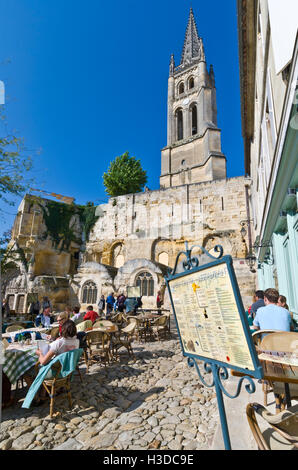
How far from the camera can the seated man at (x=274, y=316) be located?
3635mm

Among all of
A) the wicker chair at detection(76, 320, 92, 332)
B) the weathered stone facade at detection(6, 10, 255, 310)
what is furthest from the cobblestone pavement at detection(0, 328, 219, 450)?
the weathered stone facade at detection(6, 10, 255, 310)

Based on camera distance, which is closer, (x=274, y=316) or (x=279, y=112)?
(x=274, y=316)

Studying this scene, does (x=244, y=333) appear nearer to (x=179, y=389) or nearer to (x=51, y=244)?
(x=179, y=389)

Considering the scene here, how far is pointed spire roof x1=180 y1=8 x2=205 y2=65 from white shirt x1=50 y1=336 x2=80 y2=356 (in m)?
46.2

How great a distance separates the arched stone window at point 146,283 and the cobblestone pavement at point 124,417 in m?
12.2

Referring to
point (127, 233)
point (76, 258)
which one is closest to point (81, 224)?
point (76, 258)

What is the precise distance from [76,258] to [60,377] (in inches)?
959

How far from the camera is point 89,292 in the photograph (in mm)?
19109

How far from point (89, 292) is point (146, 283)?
4.96m

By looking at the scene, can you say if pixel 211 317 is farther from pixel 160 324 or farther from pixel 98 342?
pixel 160 324

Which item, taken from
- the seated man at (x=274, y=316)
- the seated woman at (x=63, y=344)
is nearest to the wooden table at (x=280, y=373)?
the seated man at (x=274, y=316)

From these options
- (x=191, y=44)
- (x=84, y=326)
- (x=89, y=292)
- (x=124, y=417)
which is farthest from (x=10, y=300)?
(x=191, y=44)

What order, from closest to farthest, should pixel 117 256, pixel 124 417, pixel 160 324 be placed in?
pixel 124 417
pixel 160 324
pixel 117 256

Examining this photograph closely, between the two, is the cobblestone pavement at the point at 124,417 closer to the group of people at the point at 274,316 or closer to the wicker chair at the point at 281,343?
the wicker chair at the point at 281,343
